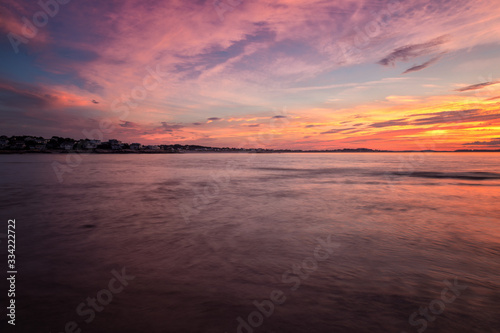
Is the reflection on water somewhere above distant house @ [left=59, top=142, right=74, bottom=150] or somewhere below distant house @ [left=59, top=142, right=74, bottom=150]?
below

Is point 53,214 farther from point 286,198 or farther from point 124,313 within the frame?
point 286,198

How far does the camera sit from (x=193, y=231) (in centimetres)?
890

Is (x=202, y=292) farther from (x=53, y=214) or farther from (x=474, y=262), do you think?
(x=53, y=214)

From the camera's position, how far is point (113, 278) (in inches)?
205

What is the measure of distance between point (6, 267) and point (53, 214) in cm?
640

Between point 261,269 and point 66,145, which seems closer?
point 261,269

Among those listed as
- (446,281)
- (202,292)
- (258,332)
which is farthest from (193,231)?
(446,281)

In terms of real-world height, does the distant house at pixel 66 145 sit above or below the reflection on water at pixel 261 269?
above

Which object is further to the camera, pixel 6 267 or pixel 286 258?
pixel 286 258

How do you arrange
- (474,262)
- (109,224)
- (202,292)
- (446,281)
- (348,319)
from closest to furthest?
(348,319)
(202,292)
(446,281)
(474,262)
(109,224)

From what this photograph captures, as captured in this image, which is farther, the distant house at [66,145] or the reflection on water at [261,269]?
the distant house at [66,145]

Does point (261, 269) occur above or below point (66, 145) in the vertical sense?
below

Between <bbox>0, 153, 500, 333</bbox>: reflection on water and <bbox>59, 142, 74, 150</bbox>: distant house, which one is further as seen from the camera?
<bbox>59, 142, 74, 150</bbox>: distant house

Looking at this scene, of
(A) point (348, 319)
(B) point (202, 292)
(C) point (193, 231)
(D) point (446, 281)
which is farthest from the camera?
(C) point (193, 231)
